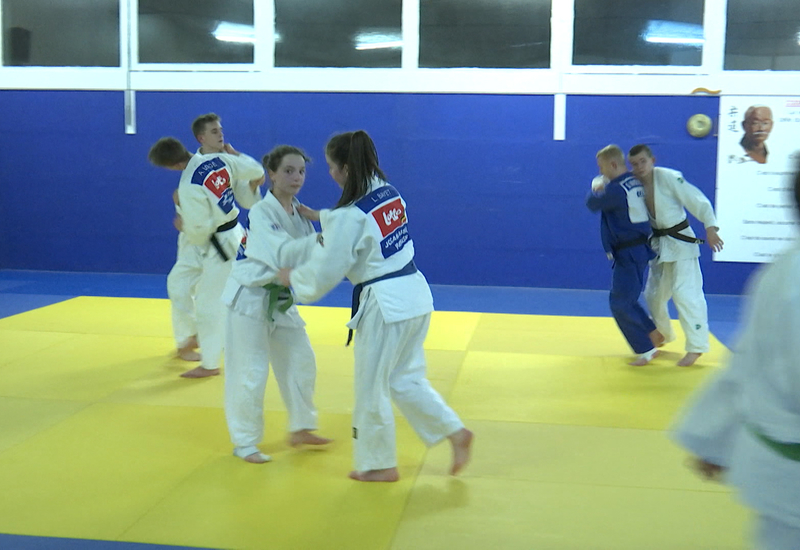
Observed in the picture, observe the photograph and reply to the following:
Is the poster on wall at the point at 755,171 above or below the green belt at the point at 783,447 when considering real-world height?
above

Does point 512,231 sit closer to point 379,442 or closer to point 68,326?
point 68,326

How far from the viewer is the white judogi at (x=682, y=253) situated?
5336 mm

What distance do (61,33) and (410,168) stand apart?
4294 mm

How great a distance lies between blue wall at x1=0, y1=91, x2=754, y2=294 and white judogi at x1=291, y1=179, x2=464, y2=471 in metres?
5.59

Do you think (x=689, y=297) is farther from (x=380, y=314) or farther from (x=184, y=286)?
(x=184, y=286)

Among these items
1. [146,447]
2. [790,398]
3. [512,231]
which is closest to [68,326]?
[146,447]

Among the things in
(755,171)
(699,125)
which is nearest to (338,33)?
(699,125)

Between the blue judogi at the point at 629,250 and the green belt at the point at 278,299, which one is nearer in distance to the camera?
the green belt at the point at 278,299

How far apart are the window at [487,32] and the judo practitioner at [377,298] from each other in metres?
5.79

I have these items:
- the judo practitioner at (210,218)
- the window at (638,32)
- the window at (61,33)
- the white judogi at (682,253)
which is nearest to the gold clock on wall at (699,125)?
the window at (638,32)

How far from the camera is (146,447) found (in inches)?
148

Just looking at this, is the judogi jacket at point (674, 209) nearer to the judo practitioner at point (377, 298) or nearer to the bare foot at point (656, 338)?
the bare foot at point (656, 338)

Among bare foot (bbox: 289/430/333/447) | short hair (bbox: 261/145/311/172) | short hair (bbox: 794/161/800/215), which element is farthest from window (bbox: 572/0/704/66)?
short hair (bbox: 794/161/800/215)

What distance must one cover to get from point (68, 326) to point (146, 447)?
303 cm
